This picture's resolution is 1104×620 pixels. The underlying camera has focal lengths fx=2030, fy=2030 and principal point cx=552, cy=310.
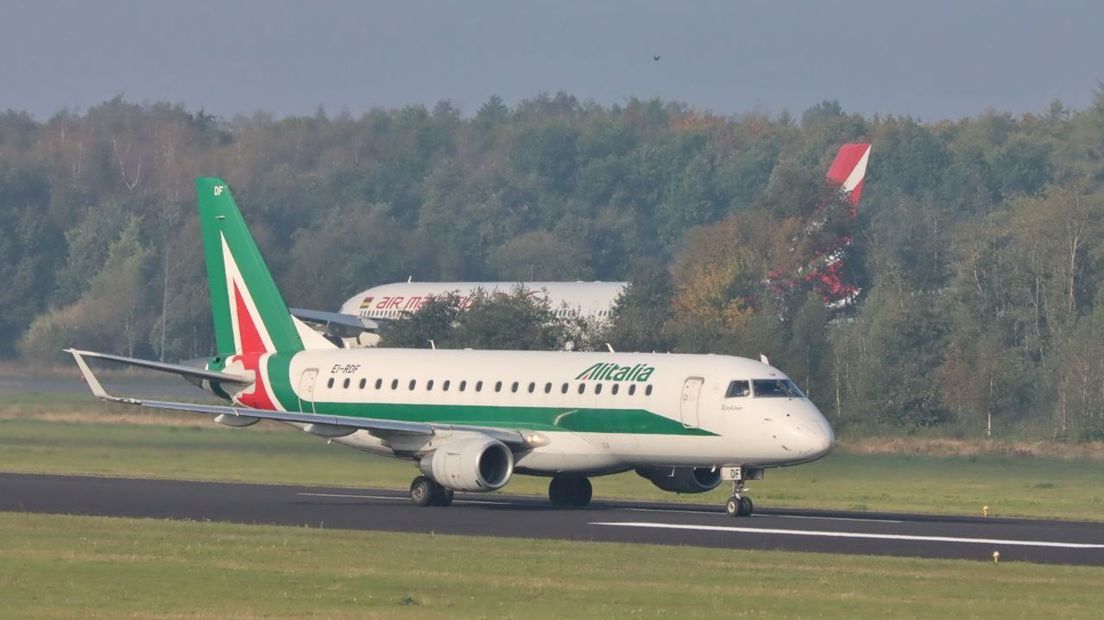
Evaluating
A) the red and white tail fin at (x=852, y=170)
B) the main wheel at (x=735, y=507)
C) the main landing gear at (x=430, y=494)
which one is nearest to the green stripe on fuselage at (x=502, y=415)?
the main wheel at (x=735, y=507)

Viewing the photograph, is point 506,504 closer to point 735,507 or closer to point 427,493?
point 427,493

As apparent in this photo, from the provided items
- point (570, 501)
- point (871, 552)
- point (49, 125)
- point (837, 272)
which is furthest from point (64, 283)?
point (871, 552)

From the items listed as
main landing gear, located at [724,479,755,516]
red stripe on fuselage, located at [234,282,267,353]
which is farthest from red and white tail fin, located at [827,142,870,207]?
main landing gear, located at [724,479,755,516]

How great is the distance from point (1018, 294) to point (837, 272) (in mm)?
10585

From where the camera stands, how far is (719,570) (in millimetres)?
25625

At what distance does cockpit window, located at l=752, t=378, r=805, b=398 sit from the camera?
35.4 m

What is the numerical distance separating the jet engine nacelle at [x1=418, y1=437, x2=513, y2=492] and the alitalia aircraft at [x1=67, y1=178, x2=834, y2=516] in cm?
3

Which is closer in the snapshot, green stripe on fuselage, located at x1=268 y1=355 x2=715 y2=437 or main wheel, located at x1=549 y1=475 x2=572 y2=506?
green stripe on fuselage, located at x1=268 y1=355 x2=715 y2=437

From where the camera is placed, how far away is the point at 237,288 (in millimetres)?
43156

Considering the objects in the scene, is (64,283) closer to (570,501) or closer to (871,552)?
(570,501)

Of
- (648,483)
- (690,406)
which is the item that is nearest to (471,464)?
(690,406)

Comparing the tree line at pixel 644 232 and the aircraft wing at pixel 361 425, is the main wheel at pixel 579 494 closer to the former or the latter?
the aircraft wing at pixel 361 425

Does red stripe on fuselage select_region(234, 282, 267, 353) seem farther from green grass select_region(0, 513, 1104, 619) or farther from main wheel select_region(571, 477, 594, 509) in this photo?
green grass select_region(0, 513, 1104, 619)

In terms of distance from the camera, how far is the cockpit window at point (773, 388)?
3541 centimetres
